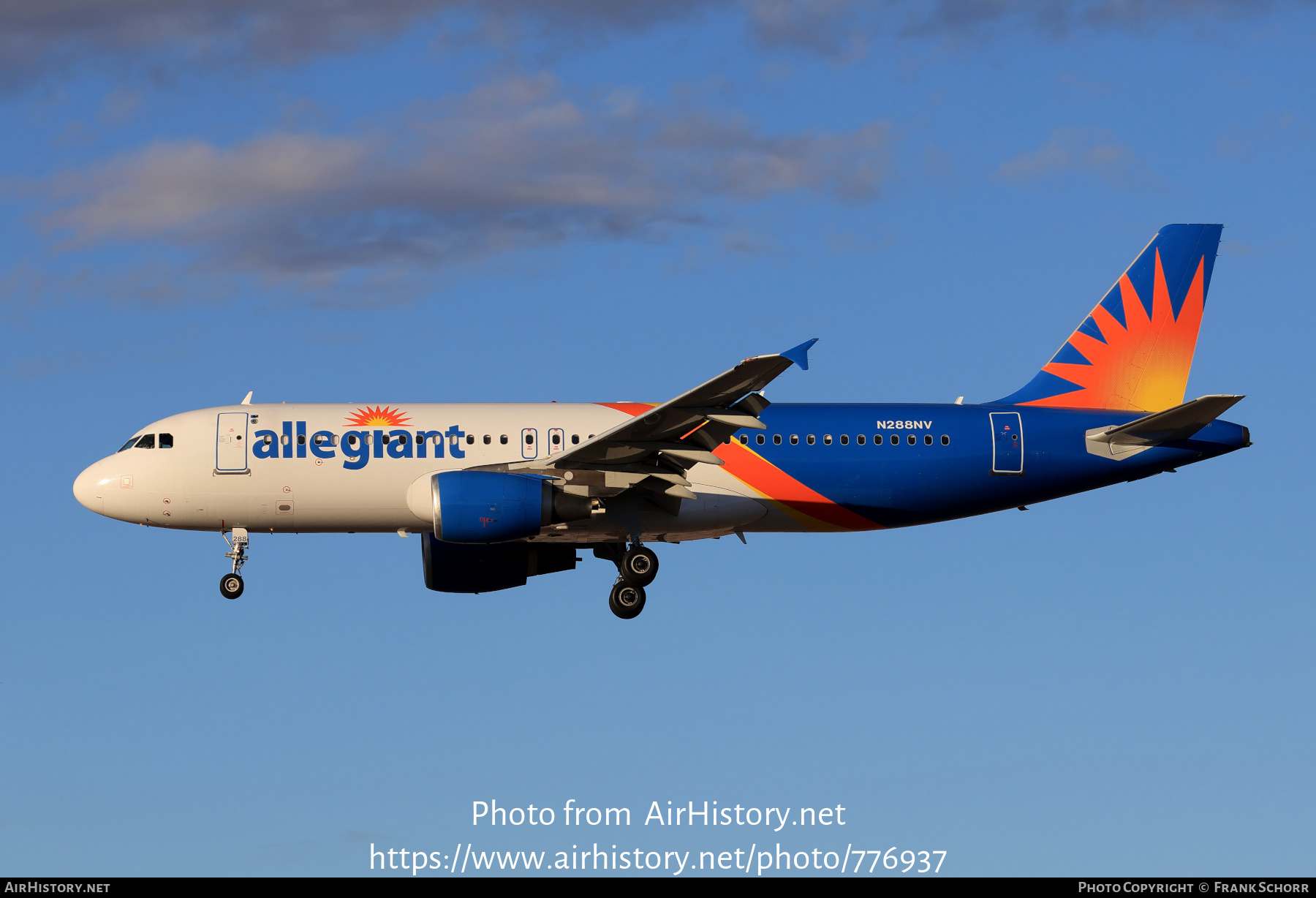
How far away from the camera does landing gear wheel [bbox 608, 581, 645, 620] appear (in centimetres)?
3416

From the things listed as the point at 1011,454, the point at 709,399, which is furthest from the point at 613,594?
the point at 1011,454

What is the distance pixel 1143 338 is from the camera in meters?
36.9

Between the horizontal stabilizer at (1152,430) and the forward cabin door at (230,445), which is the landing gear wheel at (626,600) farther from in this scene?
the horizontal stabilizer at (1152,430)

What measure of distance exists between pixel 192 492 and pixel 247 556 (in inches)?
74.8

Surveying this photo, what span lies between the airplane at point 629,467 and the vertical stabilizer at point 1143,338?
98 centimetres

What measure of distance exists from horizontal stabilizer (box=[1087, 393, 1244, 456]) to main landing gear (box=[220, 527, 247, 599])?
19014 millimetres

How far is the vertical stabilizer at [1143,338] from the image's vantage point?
36.5 meters

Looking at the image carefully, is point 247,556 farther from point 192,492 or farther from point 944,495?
point 944,495

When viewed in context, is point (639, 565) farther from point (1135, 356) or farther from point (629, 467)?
point (1135, 356)

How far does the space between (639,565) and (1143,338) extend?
43.9 feet

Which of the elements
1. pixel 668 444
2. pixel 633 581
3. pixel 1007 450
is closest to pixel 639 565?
pixel 633 581

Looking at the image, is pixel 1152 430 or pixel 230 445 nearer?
pixel 230 445

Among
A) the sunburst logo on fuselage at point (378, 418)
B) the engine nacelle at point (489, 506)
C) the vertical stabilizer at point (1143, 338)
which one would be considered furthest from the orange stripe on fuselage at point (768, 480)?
the sunburst logo on fuselage at point (378, 418)

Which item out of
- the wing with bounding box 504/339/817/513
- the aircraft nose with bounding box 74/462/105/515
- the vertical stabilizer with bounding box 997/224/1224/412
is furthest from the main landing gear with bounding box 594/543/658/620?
the aircraft nose with bounding box 74/462/105/515
